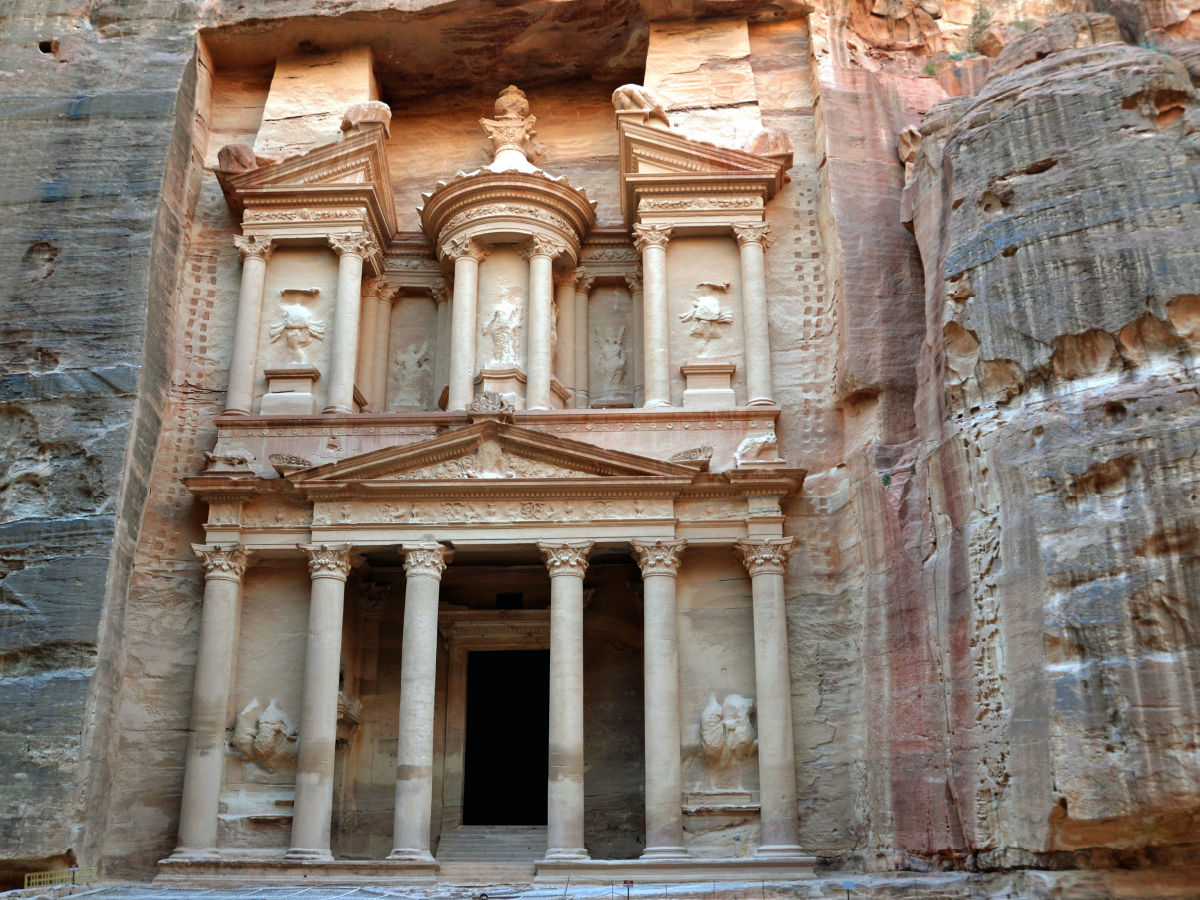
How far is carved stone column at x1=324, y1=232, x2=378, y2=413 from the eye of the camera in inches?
650

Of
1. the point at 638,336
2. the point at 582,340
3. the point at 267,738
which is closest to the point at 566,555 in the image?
the point at 638,336

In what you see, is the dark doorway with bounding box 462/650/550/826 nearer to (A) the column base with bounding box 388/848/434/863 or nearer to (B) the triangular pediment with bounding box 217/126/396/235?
(A) the column base with bounding box 388/848/434/863

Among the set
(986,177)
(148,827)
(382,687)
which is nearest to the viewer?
(986,177)

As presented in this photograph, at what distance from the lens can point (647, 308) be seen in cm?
1681

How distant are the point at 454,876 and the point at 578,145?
11.3 meters

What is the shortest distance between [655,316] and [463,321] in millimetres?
2652

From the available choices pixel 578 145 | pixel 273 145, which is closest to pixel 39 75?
pixel 273 145

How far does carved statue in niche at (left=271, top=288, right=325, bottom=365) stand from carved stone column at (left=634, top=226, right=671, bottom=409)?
457 cm

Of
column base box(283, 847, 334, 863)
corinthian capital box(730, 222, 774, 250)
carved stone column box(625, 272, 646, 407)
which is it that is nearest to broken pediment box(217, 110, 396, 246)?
carved stone column box(625, 272, 646, 407)

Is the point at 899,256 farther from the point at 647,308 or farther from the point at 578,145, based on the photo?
the point at 578,145

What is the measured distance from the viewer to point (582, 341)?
1797cm

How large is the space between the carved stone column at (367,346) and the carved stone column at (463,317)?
1.35m

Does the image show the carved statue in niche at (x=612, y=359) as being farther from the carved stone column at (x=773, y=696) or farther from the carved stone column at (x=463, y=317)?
the carved stone column at (x=773, y=696)

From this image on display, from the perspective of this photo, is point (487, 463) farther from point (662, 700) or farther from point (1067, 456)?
point (1067, 456)
